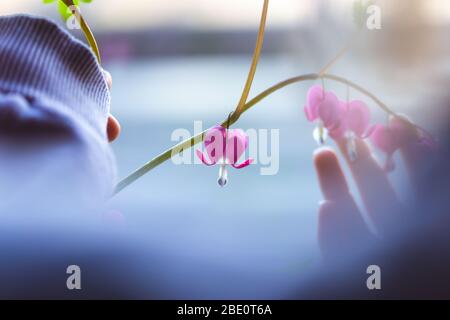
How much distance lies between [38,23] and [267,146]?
22cm

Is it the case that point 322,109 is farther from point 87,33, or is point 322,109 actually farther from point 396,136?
point 87,33

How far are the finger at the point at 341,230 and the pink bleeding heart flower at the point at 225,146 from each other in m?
0.14

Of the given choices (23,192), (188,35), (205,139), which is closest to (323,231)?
(205,139)

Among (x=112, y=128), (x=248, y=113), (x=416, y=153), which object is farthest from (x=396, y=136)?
(x=112, y=128)

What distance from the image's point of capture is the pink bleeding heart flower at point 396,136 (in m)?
0.49

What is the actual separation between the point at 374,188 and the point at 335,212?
52mm

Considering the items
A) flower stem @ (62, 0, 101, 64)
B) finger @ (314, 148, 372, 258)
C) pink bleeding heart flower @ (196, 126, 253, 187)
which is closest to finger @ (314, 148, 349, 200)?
finger @ (314, 148, 372, 258)

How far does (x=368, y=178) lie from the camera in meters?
0.53

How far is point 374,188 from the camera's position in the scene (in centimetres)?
53

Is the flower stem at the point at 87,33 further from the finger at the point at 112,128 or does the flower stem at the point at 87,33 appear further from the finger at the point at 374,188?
the finger at the point at 374,188

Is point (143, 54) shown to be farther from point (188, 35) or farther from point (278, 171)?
point (278, 171)

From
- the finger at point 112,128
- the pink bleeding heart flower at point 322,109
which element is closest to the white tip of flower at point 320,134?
the pink bleeding heart flower at point 322,109

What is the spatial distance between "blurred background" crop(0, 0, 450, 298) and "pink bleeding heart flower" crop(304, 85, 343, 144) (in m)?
0.02

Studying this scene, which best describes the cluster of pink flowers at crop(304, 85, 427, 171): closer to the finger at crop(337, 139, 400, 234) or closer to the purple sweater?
the finger at crop(337, 139, 400, 234)
